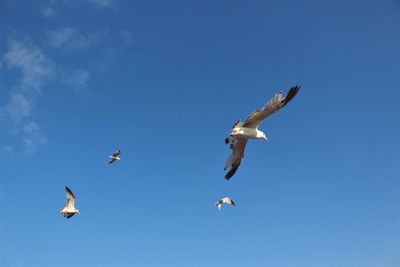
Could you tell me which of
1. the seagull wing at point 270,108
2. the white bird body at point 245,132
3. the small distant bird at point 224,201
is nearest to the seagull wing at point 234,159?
the white bird body at point 245,132

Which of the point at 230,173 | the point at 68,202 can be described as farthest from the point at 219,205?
the point at 230,173

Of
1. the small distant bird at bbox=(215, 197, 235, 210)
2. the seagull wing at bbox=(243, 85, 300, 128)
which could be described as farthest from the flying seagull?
the small distant bird at bbox=(215, 197, 235, 210)

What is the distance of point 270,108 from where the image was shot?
23797 mm

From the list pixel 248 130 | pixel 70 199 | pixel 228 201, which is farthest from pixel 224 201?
pixel 248 130

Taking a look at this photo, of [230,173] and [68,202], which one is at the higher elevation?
[68,202]

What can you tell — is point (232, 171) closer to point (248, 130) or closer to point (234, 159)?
point (234, 159)

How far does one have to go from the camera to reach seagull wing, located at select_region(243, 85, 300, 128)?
75.5 ft

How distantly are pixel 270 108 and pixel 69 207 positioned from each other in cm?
2000

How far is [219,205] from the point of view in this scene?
4212cm

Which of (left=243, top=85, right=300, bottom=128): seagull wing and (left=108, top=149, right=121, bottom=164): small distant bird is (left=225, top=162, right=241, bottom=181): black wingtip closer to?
(left=243, top=85, right=300, bottom=128): seagull wing

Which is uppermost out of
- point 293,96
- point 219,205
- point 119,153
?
point 119,153

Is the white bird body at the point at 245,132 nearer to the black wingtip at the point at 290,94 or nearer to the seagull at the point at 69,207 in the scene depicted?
the black wingtip at the point at 290,94

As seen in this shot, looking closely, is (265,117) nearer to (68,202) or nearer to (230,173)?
(230,173)

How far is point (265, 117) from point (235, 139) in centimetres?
260
